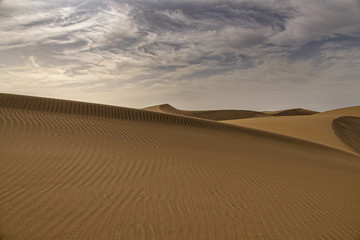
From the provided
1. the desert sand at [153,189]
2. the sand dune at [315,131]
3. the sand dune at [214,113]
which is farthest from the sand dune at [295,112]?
the desert sand at [153,189]

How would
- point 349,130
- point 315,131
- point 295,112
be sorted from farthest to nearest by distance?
1. point 295,112
2. point 349,130
3. point 315,131

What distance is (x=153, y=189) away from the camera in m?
4.82

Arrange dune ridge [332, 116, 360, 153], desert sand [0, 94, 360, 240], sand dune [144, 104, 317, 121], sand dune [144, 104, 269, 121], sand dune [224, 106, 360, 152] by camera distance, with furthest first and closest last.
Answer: sand dune [144, 104, 269, 121]
sand dune [144, 104, 317, 121]
dune ridge [332, 116, 360, 153]
sand dune [224, 106, 360, 152]
desert sand [0, 94, 360, 240]

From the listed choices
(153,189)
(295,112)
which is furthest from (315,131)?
(295,112)

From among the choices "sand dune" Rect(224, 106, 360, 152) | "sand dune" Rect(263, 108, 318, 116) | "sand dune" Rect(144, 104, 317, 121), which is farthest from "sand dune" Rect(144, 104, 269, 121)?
"sand dune" Rect(224, 106, 360, 152)

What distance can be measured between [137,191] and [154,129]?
669 centimetres

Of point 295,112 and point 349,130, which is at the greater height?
point 295,112

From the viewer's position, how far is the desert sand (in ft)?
11.5

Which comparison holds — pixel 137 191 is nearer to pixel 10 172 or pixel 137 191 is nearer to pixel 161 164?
pixel 161 164

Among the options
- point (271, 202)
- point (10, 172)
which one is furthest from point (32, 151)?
point (271, 202)

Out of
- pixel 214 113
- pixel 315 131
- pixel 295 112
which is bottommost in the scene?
pixel 315 131

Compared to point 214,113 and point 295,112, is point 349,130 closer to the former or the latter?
point 214,113

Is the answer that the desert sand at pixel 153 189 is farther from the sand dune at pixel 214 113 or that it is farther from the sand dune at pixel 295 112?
the sand dune at pixel 295 112

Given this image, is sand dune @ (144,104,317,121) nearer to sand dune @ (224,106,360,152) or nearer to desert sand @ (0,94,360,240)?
sand dune @ (224,106,360,152)
